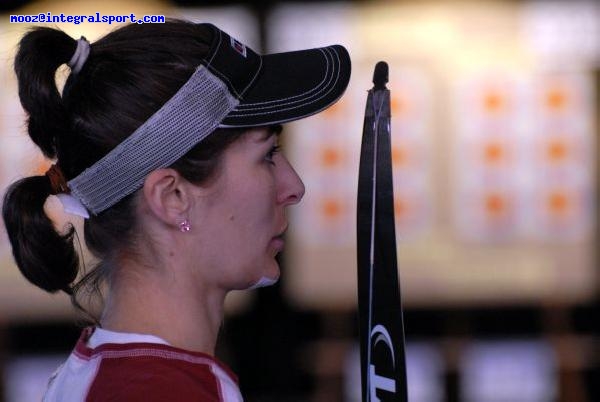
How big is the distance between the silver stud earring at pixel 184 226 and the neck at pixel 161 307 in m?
0.04

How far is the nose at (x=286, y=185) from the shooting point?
1146mm

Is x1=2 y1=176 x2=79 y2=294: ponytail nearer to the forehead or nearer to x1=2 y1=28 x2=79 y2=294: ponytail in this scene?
x1=2 y1=28 x2=79 y2=294: ponytail

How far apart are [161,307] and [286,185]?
0.20 meters

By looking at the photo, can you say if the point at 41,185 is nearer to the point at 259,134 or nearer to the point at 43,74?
the point at 43,74

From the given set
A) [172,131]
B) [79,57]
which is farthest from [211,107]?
[79,57]

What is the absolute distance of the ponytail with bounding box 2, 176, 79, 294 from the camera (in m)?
1.16

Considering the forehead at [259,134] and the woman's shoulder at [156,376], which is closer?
the woman's shoulder at [156,376]

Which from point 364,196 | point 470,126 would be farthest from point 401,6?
point 364,196

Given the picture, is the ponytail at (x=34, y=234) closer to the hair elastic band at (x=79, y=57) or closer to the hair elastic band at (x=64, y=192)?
the hair elastic band at (x=64, y=192)

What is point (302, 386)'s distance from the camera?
3.10m

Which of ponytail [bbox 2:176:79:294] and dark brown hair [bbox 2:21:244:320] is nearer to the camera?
dark brown hair [bbox 2:21:244:320]

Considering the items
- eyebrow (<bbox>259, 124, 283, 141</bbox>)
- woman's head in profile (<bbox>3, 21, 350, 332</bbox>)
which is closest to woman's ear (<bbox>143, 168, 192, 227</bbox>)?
woman's head in profile (<bbox>3, 21, 350, 332</bbox>)

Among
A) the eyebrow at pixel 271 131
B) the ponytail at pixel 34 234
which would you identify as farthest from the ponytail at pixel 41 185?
the eyebrow at pixel 271 131

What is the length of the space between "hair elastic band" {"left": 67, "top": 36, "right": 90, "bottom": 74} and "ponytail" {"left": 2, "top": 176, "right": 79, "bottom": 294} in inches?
5.9
